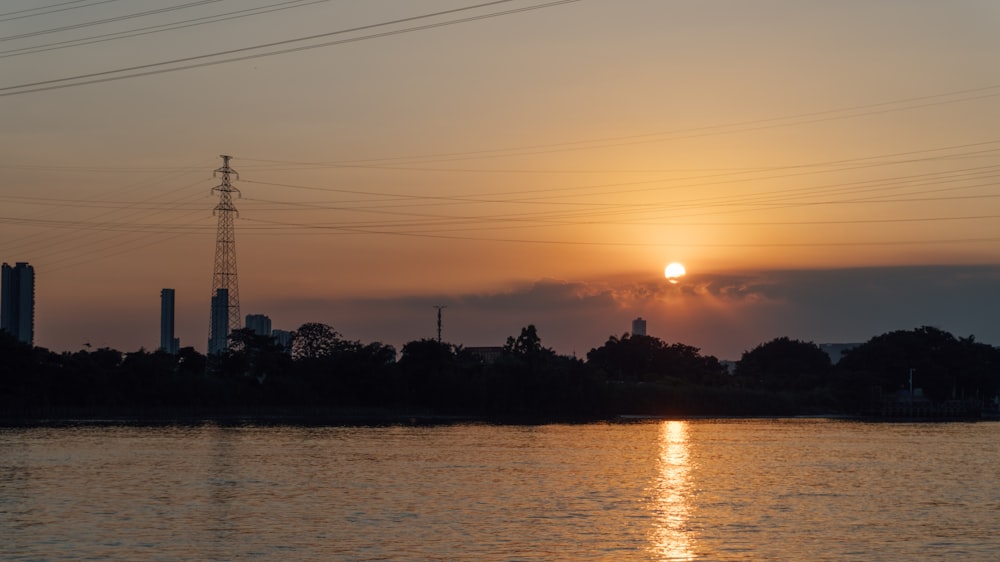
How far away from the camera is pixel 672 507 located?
154 feet

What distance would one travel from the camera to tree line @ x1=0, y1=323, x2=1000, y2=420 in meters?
123

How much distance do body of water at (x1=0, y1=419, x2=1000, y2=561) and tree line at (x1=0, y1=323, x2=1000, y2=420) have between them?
1319 inches

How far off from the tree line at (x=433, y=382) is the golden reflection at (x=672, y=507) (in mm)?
62054

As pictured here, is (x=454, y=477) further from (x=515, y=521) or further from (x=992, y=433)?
(x=992, y=433)

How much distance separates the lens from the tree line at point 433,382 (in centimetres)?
12275

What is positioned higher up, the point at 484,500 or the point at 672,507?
the point at 484,500

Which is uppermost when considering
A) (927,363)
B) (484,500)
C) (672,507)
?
(927,363)

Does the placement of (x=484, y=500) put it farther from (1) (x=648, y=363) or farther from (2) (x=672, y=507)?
(1) (x=648, y=363)

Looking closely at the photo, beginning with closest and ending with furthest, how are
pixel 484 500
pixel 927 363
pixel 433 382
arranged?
pixel 484 500 → pixel 433 382 → pixel 927 363

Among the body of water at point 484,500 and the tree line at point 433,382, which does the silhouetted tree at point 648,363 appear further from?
the body of water at point 484,500

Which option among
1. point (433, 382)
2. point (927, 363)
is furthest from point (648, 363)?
point (433, 382)

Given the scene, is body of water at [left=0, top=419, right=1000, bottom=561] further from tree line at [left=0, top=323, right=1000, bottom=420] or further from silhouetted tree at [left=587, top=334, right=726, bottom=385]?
silhouetted tree at [left=587, top=334, right=726, bottom=385]

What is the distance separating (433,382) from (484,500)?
313 ft

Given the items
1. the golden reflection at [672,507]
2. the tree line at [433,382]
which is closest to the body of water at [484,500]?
the golden reflection at [672,507]
